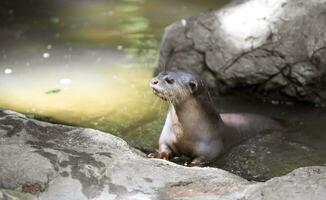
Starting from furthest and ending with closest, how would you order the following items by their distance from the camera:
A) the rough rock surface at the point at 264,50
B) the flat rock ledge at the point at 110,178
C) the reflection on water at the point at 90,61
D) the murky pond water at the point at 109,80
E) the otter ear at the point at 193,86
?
1. the rough rock surface at the point at 264,50
2. the reflection on water at the point at 90,61
3. the murky pond water at the point at 109,80
4. the otter ear at the point at 193,86
5. the flat rock ledge at the point at 110,178

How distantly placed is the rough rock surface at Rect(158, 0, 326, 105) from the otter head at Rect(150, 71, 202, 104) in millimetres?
1098

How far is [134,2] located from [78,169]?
590 centimetres

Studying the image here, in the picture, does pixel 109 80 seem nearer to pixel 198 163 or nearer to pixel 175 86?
pixel 175 86

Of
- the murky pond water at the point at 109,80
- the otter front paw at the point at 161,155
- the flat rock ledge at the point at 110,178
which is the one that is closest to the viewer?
the flat rock ledge at the point at 110,178

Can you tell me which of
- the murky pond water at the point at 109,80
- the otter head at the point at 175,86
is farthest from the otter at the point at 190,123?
the murky pond water at the point at 109,80

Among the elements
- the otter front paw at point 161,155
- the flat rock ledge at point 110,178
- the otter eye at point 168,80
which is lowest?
the otter front paw at point 161,155

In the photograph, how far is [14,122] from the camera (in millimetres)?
3338

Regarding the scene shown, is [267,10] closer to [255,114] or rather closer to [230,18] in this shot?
[230,18]

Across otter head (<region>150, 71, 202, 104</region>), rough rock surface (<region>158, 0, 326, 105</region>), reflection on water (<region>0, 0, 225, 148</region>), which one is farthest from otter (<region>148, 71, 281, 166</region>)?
rough rock surface (<region>158, 0, 326, 105</region>)

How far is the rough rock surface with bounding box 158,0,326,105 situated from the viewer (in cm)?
490

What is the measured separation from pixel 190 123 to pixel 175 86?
276 millimetres

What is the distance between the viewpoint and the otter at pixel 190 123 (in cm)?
399

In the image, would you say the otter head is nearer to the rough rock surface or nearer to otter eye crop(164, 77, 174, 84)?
otter eye crop(164, 77, 174, 84)

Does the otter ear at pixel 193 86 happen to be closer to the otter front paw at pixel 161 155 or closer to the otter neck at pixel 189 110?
the otter neck at pixel 189 110
